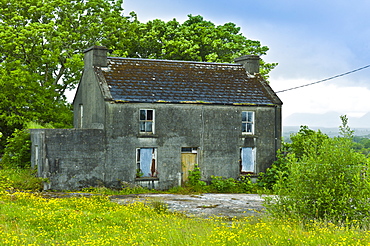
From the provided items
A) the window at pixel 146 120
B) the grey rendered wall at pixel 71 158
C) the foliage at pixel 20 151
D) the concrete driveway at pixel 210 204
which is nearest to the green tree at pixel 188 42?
the foliage at pixel 20 151

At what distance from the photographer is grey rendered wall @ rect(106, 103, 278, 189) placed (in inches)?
990

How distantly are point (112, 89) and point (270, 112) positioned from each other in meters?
9.92

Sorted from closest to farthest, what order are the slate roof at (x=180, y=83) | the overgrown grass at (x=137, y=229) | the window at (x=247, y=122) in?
1. the overgrown grass at (x=137, y=229)
2. the slate roof at (x=180, y=83)
3. the window at (x=247, y=122)

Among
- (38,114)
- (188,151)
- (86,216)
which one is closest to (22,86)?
(38,114)

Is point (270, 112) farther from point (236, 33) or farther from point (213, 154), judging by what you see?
point (236, 33)

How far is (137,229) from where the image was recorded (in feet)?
43.8

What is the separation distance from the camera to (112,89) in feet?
83.7

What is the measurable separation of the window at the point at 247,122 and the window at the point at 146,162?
5906 millimetres

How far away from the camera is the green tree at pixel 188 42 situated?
4125cm

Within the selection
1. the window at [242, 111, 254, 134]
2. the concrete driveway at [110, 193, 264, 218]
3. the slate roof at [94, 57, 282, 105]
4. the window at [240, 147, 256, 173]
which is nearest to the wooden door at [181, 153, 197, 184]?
the window at [240, 147, 256, 173]

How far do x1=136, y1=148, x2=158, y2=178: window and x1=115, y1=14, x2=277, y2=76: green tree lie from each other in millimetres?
16104

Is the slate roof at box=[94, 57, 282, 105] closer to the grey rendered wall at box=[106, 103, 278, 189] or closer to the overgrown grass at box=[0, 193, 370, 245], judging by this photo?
the grey rendered wall at box=[106, 103, 278, 189]

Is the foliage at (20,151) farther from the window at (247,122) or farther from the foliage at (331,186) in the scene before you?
the foliage at (331,186)

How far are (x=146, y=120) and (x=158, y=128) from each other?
0.81m
